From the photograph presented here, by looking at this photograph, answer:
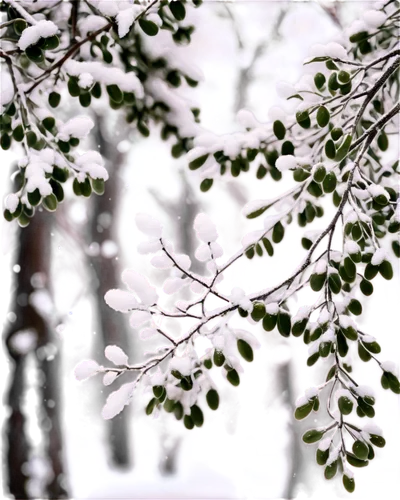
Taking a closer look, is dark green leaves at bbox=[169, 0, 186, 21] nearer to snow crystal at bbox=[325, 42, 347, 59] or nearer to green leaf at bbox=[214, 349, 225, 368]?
snow crystal at bbox=[325, 42, 347, 59]

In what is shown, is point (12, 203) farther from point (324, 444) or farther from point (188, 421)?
point (324, 444)

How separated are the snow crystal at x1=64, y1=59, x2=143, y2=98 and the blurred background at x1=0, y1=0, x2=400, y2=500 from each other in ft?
2.20

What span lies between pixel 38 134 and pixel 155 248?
38 cm

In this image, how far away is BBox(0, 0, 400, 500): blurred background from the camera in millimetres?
1788

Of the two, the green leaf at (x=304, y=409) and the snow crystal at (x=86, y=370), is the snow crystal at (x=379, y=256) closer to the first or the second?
the green leaf at (x=304, y=409)

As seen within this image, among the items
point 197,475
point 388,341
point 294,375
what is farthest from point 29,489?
point 388,341

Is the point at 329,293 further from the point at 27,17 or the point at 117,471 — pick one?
the point at 117,471

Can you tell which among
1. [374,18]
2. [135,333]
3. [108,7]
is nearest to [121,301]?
[108,7]

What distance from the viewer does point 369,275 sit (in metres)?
0.78

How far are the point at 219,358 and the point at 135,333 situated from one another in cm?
127

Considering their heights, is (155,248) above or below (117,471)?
above

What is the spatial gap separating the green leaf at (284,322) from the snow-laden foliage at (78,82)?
44cm

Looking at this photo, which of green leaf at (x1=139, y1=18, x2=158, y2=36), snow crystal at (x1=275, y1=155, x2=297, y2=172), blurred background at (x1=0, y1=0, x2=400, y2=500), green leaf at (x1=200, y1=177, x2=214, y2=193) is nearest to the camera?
snow crystal at (x1=275, y1=155, x2=297, y2=172)

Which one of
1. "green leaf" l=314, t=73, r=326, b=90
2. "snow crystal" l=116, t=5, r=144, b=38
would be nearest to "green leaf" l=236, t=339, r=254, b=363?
"green leaf" l=314, t=73, r=326, b=90
